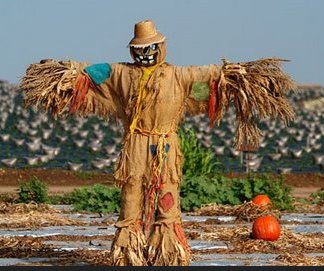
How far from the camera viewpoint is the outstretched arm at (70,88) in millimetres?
9078

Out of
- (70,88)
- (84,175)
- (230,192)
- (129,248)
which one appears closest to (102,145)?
(84,175)

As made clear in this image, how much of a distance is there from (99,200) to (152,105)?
5.86 meters

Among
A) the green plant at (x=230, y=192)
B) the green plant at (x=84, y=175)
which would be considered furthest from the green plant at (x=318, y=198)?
the green plant at (x=84, y=175)

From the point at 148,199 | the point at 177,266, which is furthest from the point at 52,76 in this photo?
the point at 177,266

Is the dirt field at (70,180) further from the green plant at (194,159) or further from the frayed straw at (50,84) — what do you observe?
the frayed straw at (50,84)

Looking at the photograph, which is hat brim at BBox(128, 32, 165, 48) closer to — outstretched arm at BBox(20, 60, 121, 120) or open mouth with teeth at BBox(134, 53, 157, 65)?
open mouth with teeth at BBox(134, 53, 157, 65)

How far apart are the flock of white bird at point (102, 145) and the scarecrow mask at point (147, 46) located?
374 inches

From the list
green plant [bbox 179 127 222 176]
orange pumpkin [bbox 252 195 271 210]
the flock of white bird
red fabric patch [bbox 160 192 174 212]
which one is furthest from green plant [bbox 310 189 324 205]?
red fabric patch [bbox 160 192 174 212]

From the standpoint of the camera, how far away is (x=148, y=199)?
8906 mm

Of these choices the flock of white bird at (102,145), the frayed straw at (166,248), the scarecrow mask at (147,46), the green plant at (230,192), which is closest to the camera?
the frayed straw at (166,248)

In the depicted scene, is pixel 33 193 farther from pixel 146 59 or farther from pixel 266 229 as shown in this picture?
pixel 146 59

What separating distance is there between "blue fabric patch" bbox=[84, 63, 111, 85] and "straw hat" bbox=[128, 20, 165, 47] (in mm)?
270

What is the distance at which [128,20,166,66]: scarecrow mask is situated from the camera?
8945mm

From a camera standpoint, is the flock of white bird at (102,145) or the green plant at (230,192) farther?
the flock of white bird at (102,145)
